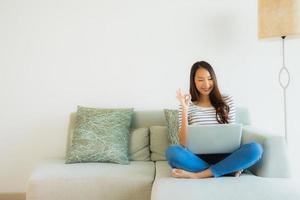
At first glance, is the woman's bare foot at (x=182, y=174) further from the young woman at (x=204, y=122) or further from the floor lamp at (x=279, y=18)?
the floor lamp at (x=279, y=18)

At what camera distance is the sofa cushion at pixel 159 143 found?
9.64 feet

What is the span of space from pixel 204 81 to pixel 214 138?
0.58m

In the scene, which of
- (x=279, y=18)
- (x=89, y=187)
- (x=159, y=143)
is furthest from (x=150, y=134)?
(x=279, y=18)

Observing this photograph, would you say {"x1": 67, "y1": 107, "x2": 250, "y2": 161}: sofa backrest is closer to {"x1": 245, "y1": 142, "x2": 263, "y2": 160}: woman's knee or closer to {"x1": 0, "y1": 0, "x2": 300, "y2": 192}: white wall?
{"x1": 0, "y1": 0, "x2": 300, "y2": 192}: white wall

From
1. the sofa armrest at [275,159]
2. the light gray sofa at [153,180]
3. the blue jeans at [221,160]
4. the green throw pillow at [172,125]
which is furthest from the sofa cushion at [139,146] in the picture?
the sofa armrest at [275,159]

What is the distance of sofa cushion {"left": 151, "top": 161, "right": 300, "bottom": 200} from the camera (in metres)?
1.85

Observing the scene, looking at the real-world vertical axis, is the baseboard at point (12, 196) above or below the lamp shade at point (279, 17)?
below

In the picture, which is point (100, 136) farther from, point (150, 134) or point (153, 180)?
point (153, 180)

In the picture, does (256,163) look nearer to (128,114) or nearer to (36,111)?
(128,114)

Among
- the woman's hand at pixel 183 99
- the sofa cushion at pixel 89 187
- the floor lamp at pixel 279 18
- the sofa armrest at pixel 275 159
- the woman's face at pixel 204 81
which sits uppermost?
the floor lamp at pixel 279 18

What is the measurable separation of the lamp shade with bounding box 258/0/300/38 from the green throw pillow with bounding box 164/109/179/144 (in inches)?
37.4

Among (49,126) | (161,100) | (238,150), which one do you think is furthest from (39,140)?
(238,150)

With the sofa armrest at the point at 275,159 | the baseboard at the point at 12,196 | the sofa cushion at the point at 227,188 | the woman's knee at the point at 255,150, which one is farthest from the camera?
the baseboard at the point at 12,196

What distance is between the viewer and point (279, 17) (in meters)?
2.80
